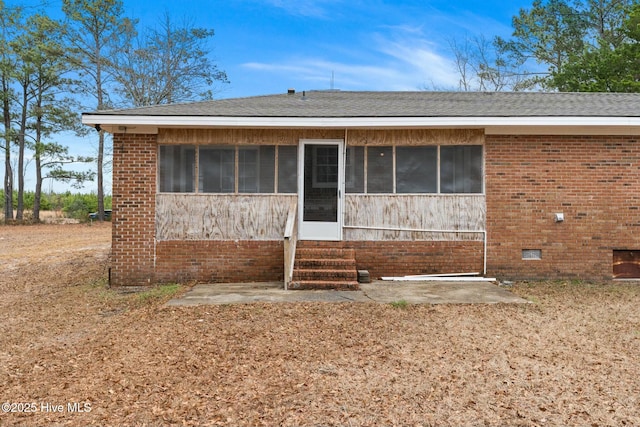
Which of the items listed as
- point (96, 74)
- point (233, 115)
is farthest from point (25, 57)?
point (233, 115)

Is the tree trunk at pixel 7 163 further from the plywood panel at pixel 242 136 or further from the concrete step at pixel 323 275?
the concrete step at pixel 323 275

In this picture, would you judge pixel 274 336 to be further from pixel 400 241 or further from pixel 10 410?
pixel 400 241

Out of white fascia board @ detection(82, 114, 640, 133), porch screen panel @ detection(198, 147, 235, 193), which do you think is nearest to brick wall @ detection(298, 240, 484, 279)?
porch screen panel @ detection(198, 147, 235, 193)

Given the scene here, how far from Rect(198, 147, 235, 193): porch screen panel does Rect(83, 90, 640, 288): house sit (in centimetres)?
2

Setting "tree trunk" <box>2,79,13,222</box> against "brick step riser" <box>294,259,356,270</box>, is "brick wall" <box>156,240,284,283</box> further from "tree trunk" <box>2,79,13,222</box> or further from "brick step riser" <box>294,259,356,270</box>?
"tree trunk" <box>2,79,13,222</box>

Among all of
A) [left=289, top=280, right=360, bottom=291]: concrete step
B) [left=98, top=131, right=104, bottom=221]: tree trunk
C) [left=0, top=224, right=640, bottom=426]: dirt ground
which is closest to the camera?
[left=0, top=224, right=640, bottom=426]: dirt ground

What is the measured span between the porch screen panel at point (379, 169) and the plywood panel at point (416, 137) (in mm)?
171

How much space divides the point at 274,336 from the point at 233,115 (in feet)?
14.0

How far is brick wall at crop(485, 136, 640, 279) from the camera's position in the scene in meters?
7.96

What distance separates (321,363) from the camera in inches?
157

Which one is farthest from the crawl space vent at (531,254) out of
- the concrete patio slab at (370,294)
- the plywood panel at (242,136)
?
the plywood panel at (242,136)

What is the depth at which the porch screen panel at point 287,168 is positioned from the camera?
26.5ft

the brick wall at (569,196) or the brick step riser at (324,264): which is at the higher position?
the brick wall at (569,196)

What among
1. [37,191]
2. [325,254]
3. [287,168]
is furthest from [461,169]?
[37,191]
